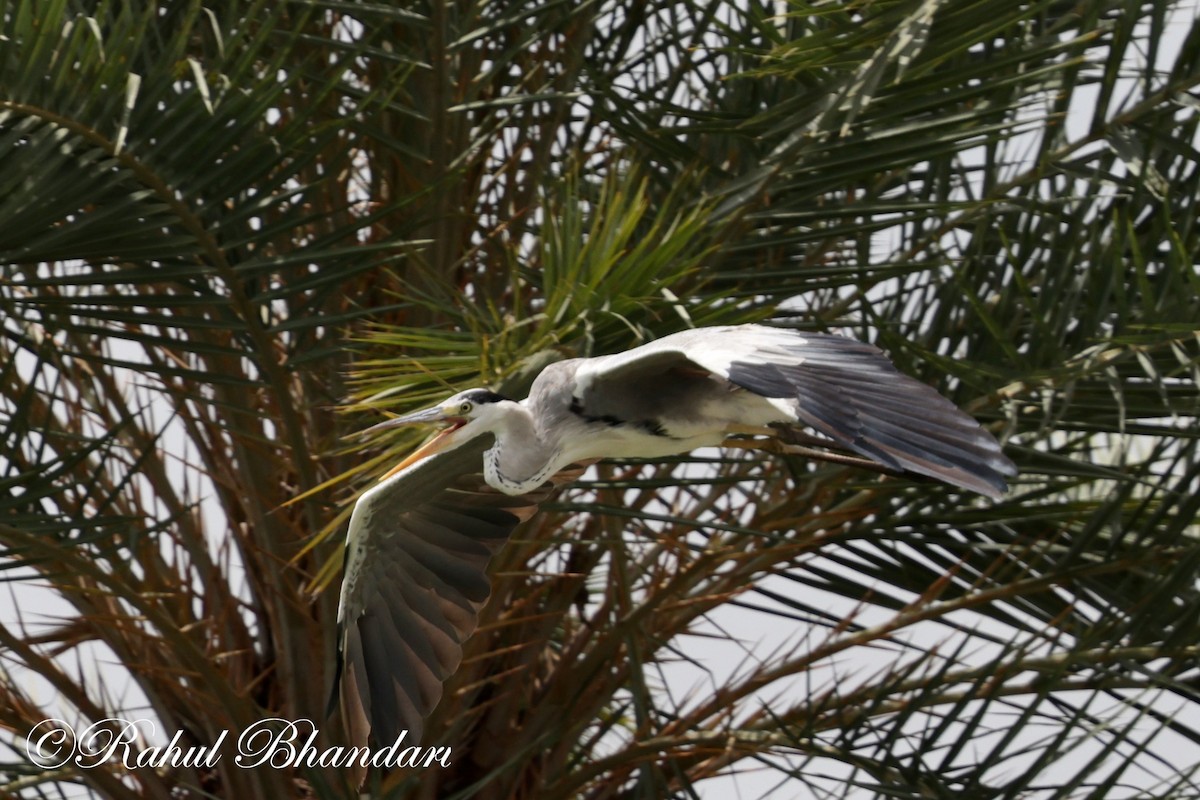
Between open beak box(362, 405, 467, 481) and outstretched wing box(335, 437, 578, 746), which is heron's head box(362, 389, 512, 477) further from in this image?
outstretched wing box(335, 437, 578, 746)

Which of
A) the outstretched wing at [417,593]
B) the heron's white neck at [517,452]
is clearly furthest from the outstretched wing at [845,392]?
the outstretched wing at [417,593]

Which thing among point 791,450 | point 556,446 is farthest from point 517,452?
point 791,450

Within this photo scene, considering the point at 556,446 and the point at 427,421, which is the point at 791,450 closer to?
the point at 556,446

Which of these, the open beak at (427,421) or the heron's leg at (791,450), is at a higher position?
the open beak at (427,421)

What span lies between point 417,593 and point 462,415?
54cm

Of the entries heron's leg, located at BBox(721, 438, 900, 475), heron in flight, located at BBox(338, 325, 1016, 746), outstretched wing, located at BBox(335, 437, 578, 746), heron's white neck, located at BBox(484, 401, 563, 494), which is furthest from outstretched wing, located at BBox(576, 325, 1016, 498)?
outstretched wing, located at BBox(335, 437, 578, 746)

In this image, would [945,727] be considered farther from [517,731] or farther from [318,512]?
[318,512]

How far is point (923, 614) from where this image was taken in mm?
3096

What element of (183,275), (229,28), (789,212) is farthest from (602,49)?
(183,275)

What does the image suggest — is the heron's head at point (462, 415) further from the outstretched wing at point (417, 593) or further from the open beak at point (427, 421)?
the outstretched wing at point (417, 593)

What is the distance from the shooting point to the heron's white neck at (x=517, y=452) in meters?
2.32

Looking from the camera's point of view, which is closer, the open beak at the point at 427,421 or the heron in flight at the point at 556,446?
the heron in flight at the point at 556,446

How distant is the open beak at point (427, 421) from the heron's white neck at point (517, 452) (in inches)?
2.0

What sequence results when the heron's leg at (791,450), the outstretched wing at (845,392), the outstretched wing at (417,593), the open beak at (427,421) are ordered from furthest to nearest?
1. the outstretched wing at (417,593)
2. the heron's leg at (791,450)
3. the open beak at (427,421)
4. the outstretched wing at (845,392)
